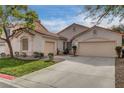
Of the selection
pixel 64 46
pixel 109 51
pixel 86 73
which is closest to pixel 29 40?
pixel 64 46

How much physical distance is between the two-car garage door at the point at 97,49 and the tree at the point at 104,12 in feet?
32.4

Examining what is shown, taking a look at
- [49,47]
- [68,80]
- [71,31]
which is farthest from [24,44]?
[68,80]

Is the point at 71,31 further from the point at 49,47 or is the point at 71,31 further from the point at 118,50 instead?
the point at 118,50

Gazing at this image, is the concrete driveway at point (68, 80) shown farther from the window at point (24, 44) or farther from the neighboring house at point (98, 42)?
the window at point (24, 44)

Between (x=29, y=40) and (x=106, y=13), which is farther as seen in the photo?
(x=29, y=40)

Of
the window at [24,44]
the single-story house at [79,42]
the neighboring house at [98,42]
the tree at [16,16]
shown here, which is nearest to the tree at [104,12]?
the tree at [16,16]

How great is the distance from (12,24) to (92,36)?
9394 millimetres

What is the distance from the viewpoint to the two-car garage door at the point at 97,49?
20502 mm

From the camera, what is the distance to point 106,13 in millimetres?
10578

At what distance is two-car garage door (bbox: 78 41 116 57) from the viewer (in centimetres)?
2050

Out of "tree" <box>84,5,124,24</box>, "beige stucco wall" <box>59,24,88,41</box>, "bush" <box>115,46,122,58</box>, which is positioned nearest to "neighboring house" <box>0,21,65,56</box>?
"beige stucco wall" <box>59,24,88,41</box>
